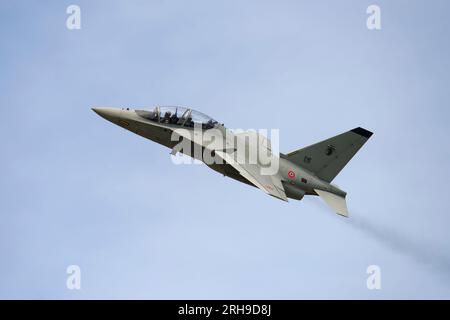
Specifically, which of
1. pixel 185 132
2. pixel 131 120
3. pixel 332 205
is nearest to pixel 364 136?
pixel 332 205

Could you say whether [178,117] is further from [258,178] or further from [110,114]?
[258,178]

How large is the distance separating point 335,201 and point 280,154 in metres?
3.58

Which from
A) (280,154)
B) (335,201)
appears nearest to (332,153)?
(335,201)

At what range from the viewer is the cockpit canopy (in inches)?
1221

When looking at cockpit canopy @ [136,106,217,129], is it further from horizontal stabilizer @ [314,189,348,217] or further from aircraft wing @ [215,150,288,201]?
horizontal stabilizer @ [314,189,348,217]

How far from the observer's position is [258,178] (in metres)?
28.8

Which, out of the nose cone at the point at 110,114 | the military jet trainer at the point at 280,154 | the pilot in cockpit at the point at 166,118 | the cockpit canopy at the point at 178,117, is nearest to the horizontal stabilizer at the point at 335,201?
the military jet trainer at the point at 280,154

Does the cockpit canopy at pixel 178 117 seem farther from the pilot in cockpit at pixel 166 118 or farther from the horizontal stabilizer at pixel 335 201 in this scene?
the horizontal stabilizer at pixel 335 201

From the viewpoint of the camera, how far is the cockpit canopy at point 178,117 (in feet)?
102

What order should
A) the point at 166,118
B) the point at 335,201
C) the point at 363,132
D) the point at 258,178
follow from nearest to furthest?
the point at 258,178
the point at 335,201
the point at 363,132
the point at 166,118

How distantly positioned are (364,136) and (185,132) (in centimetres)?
881

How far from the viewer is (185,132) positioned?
3056 cm

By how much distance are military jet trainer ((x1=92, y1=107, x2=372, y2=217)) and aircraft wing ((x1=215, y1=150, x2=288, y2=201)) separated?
68 mm
